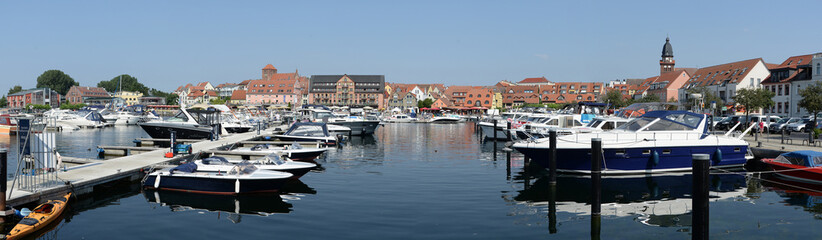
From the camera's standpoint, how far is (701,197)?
1148 cm

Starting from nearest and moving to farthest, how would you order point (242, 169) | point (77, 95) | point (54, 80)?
1. point (242, 169)
2. point (77, 95)
3. point (54, 80)

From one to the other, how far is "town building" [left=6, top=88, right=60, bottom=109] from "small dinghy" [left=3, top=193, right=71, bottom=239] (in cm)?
18232

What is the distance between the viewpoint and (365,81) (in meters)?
168

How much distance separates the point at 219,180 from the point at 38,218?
575cm

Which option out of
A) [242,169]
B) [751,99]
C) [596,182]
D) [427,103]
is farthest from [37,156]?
[427,103]

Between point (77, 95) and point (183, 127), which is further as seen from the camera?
point (77, 95)

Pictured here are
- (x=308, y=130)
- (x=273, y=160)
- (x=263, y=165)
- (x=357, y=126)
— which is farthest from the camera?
(x=357, y=126)

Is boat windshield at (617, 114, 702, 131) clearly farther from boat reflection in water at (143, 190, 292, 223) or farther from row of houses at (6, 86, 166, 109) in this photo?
row of houses at (6, 86, 166, 109)

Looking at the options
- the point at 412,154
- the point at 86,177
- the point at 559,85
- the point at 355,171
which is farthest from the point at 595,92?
the point at 86,177

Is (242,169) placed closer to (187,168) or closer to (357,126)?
(187,168)

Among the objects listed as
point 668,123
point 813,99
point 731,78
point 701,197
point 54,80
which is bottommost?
point 701,197

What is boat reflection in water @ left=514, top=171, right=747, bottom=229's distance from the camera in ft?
60.1

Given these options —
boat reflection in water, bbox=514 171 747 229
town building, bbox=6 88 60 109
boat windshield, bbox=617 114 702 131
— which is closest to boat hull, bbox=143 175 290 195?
boat reflection in water, bbox=514 171 747 229

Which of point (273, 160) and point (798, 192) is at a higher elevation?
point (273, 160)
